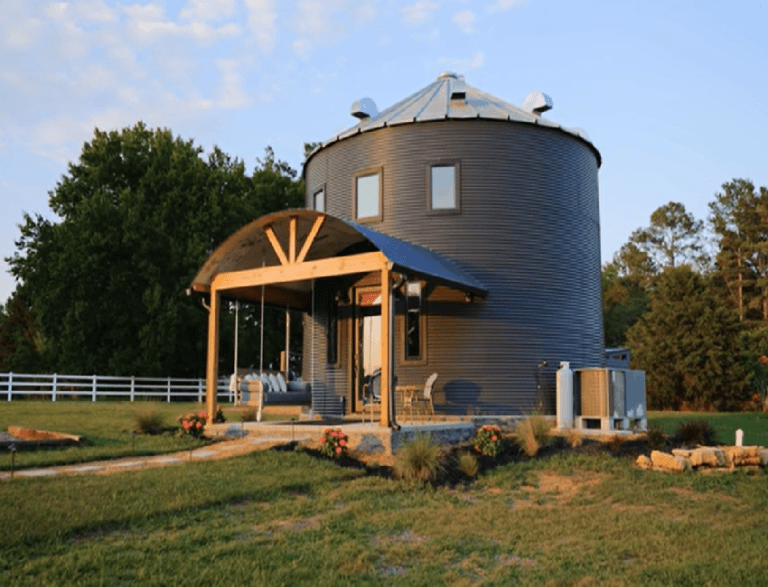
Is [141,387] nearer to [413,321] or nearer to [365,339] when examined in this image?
[365,339]

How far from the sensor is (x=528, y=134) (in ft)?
46.9

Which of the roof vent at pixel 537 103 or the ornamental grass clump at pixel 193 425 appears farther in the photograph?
the roof vent at pixel 537 103

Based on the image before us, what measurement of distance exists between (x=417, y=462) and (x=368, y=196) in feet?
22.4

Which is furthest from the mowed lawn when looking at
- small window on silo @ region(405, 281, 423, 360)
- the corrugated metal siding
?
the corrugated metal siding

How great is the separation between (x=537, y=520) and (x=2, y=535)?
4896 mm

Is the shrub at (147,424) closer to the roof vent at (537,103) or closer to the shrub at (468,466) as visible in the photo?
the shrub at (468,466)

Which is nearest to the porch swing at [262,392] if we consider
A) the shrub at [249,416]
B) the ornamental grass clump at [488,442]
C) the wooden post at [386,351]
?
the shrub at [249,416]

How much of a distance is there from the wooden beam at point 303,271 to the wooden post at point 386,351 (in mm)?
304

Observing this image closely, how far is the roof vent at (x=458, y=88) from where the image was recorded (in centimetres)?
1485

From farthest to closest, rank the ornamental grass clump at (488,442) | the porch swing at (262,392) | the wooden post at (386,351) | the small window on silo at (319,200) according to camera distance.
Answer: the small window on silo at (319,200) → the porch swing at (262,392) → the ornamental grass clump at (488,442) → the wooden post at (386,351)

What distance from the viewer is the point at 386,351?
10.5 m

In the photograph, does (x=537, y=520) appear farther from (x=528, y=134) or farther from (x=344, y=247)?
(x=528, y=134)

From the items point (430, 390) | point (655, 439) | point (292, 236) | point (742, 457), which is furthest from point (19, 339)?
point (742, 457)

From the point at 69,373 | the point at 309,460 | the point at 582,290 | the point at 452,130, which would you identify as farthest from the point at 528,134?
the point at 69,373
